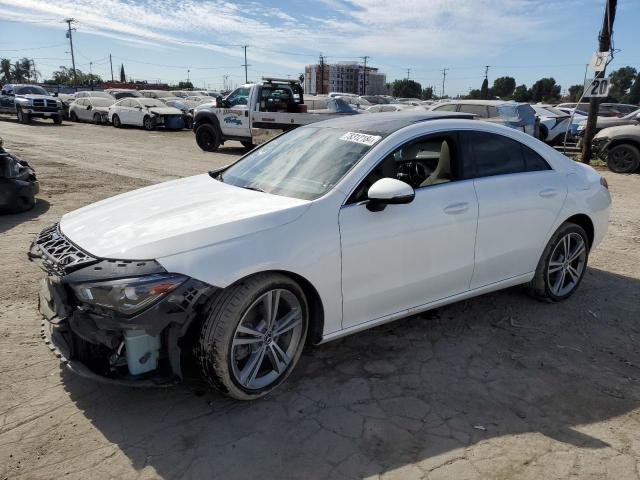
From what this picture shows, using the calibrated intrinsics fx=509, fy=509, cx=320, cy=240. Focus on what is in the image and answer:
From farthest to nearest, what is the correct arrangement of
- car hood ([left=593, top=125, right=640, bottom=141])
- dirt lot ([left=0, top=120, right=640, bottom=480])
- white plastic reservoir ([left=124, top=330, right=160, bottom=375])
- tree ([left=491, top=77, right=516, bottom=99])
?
1. tree ([left=491, top=77, right=516, bottom=99])
2. car hood ([left=593, top=125, right=640, bottom=141])
3. white plastic reservoir ([left=124, top=330, right=160, bottom=375])
4. dirt lot ([left=0, top=120, right=640, bottom=480])

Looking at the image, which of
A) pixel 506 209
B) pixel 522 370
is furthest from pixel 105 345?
pixel 506 209

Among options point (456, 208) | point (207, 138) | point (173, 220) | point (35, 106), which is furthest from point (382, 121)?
point (35, 106)

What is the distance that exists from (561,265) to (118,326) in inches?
150

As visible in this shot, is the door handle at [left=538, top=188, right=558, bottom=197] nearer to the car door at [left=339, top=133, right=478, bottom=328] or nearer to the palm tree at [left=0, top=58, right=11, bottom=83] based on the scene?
the car door at [left=339, top=133, right=478, bottom=328]

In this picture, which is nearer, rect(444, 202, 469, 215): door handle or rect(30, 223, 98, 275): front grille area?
rect(30, 223, 98, 275): front grille area

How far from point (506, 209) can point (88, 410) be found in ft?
10.6

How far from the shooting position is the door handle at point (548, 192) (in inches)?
167

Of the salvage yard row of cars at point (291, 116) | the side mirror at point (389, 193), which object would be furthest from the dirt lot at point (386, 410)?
the salvage yard row of cars at point (291, 116)

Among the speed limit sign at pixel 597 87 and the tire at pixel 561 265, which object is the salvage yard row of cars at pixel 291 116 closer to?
the speed limit sign at pixel 597 87

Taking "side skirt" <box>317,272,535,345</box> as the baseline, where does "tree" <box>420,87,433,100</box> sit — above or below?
above

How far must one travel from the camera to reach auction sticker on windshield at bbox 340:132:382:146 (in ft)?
11.6

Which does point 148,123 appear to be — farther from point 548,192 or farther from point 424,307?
point 424,307

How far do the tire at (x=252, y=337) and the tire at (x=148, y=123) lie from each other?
2315cm

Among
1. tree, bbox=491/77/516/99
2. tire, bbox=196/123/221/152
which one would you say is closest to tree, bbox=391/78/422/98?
tree, bbox=491/77/516/99
